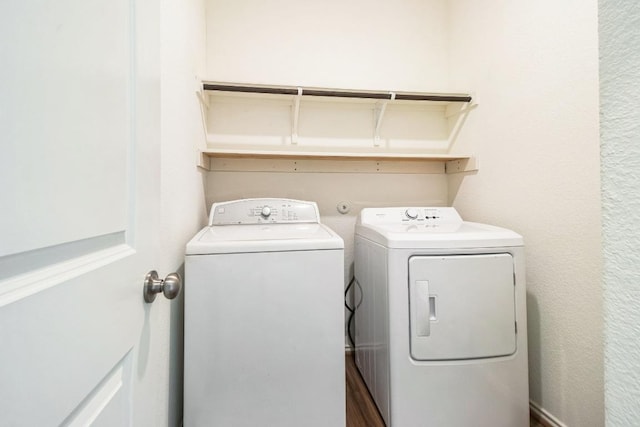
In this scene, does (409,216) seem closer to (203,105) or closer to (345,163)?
(345,163)

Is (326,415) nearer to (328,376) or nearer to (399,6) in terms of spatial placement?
(328,376)

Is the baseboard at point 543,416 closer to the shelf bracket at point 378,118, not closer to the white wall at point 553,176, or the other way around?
the white wall at point 553,176

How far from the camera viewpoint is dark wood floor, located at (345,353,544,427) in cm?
135

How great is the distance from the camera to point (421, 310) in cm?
123

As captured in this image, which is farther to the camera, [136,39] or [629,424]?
[136,39]

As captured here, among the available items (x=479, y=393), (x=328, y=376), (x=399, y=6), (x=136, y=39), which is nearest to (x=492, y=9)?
(x=399, y=6)

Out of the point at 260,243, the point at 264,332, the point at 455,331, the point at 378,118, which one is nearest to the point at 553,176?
the point at 455,331

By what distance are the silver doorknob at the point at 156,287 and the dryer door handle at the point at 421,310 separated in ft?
3.28

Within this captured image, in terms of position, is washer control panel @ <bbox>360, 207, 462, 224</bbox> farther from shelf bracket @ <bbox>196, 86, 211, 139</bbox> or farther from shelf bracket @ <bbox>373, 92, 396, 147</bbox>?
shelf bracket @ <bbox>196, 86, 211, 139</bbox>

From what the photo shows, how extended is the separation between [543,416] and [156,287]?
6.14ft

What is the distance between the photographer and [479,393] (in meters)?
1.23

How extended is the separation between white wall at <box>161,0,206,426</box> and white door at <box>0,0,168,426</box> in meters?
0.37

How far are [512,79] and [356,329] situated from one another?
1839mm

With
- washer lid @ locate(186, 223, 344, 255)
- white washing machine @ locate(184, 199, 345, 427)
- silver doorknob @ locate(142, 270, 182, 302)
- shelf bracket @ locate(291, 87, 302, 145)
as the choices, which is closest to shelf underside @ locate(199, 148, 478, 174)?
shelf bracket @ locate(291, 87, 302, 145)
